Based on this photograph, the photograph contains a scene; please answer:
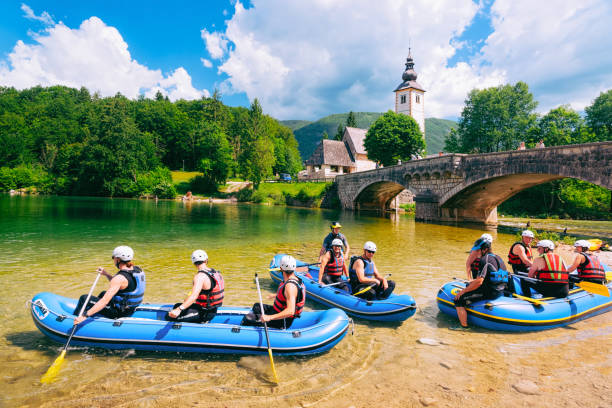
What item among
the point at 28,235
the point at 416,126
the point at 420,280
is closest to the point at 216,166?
the point at 416,126

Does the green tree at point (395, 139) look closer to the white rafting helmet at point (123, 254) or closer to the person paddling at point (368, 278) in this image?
the person paddling at point (368, 278)

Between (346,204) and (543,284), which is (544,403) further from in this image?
(346,204)

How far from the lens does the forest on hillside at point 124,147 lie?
191ft

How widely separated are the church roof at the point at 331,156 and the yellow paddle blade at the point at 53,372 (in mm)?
60964

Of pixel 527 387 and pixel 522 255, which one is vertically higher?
pixel 522 255

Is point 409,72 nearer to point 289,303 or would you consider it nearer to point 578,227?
point 578,227

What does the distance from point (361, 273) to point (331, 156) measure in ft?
197

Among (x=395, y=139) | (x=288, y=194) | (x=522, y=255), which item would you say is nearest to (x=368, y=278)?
(x=522, y=255)

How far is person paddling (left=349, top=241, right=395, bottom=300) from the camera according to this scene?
6848mm

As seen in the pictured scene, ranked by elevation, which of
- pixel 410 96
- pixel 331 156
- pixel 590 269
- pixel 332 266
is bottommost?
pixel 332 266

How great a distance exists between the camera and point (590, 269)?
283 inches

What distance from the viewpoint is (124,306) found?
5492mm

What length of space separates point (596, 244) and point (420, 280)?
412cm

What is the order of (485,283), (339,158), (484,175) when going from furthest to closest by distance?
(339,158) < (484,175) < (485,283)
